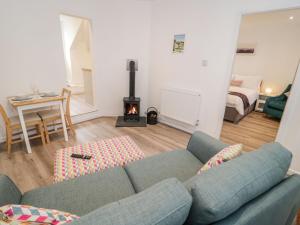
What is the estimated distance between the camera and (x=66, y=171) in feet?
4.60

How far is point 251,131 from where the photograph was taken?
355 cm

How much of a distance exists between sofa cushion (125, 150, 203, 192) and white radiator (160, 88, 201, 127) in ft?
4.85

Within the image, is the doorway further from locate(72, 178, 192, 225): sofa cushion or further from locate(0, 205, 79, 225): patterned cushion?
locate(72, 178, 192, 225): sofa cushion

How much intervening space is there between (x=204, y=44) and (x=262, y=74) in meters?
3.48

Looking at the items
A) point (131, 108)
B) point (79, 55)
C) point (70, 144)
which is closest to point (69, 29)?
point (79, 55)

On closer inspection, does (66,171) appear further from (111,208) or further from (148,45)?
(148,45)

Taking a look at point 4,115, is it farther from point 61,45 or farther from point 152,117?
point 152,117

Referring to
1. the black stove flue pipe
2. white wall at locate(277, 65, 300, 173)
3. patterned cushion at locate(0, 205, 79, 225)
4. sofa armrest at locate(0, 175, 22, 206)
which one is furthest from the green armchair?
sofa armrest at locate(0, 175, 22, 206)

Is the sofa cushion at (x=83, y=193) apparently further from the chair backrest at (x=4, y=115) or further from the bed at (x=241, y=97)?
the bed at (x=241, y=97)

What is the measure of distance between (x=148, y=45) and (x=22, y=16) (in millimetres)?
2252

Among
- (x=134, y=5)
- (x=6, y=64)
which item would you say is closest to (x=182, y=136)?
(x=134, y=5)

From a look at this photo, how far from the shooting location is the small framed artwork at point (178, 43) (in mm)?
3066

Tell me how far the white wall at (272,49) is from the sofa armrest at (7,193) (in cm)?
558

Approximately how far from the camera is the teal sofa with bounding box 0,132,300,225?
64 cm
